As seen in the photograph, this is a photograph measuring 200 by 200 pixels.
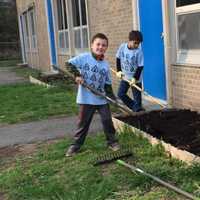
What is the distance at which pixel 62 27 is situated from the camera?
18.0 meters

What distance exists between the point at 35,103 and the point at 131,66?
12.4 ft

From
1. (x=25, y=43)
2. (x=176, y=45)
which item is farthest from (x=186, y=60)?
(x=25, y=43)

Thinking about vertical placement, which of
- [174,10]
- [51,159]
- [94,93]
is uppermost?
[174,10]

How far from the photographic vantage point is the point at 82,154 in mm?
6219

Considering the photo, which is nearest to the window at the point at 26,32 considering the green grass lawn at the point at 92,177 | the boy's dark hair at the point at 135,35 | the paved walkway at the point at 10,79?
the paved walkway at the point at 10,79

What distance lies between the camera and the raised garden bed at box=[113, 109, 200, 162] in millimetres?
5473

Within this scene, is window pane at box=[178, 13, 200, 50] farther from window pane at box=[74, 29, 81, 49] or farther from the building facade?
window pane at box=[74, 29, 81, 49]

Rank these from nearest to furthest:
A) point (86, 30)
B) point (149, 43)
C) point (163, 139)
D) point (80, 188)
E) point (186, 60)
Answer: point (80, 188) → point (163, 139) → point (186, 60) → point (149, 43) → point (86, 30)

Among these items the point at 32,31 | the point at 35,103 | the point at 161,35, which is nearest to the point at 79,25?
the point at 35,103

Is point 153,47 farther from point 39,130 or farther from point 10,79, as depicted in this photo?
point 10,79

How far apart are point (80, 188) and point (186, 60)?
373 centimetres

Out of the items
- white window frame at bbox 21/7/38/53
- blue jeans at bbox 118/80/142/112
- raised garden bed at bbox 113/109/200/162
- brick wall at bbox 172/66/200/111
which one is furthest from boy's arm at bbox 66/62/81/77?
white window frame at bbox 21/7/38/53

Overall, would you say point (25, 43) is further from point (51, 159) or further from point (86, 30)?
point (51, 159)

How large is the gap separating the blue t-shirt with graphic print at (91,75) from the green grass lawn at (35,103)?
3288 mm
